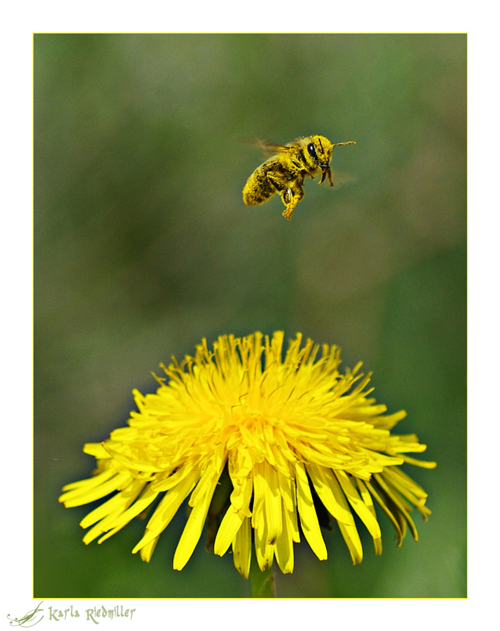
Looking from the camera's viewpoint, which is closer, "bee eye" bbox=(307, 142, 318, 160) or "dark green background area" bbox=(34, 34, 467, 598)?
"bee eye" bbox=(307, 142, 318, 160)

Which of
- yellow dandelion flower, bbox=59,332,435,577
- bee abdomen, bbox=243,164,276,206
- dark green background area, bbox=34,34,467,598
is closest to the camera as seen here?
yellow dandelion flower, bbox=59,332,435,577

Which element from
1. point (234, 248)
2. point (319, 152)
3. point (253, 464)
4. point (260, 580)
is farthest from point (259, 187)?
point (260, 580)

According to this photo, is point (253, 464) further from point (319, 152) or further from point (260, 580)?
point (319, 152)

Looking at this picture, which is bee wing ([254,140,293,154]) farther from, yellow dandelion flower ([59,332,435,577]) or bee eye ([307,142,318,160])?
yellow dandelion flower ([59,332,435,577])

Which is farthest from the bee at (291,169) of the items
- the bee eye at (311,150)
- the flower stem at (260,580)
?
the flower stem at (260,580)

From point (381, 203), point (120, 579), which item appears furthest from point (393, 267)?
point (120, 579)

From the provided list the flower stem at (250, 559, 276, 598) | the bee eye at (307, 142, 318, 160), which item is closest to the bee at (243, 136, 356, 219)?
the bee eye at (307, 142, 318, 160)
